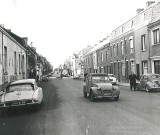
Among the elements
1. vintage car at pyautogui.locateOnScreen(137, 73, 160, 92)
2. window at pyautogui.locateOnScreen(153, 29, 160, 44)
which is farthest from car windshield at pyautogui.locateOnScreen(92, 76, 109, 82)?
window at pyautogui.locateOnScreen(153, 29, 160, 44)

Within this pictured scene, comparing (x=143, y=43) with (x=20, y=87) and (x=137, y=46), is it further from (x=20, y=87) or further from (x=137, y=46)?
(x=20, y=87)

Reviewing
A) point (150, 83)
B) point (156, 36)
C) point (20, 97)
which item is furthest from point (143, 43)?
point (20, 97)

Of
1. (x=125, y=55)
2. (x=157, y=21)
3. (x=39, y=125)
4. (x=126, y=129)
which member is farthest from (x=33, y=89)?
(x=125, y=55)

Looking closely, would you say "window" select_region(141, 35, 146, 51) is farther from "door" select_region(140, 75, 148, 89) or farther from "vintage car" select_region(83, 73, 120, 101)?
"vintage car" select_region(83, 73, 120, 101)

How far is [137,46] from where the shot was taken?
103 feet

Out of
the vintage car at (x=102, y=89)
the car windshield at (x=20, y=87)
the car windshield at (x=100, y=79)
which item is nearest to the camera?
the car windshield at (x=20, y=87)

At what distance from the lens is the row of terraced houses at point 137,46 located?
87.3ft

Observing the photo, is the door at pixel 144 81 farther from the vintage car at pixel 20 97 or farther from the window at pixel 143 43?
the vintage car at pixel 20 97

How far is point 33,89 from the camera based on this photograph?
39.3 ft

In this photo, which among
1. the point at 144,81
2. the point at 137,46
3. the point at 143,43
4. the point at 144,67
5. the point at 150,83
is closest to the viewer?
the point at 150,83

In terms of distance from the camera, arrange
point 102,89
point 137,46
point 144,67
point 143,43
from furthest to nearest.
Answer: point 137,46 < point 143,43 < point 144,67 < point 102,89

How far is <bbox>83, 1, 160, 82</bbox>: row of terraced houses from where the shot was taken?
87.3ft

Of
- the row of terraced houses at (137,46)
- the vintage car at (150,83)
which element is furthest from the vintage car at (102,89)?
the row of terraced houses at (137,46)

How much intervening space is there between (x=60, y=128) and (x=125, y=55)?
29683mm
